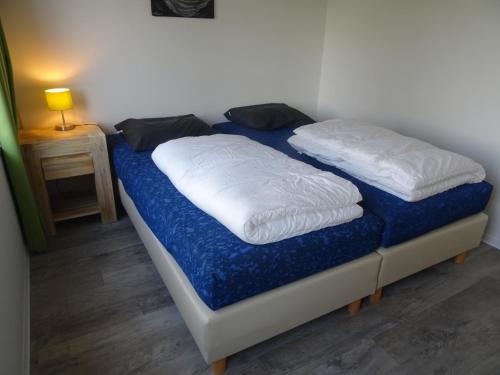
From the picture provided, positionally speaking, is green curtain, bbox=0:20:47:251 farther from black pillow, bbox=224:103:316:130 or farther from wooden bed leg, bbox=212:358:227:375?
black pillow, bbox=224:103:316:130

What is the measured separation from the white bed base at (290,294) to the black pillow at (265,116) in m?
1.28

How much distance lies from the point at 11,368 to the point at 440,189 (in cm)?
198

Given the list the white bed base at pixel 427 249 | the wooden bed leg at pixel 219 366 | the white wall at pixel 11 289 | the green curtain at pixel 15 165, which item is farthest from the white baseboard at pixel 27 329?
the white bed base at pixel 427 249

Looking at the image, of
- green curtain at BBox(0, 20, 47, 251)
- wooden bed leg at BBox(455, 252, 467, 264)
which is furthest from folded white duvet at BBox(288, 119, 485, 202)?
green curtain at BBox(0, 20, 47, 251)

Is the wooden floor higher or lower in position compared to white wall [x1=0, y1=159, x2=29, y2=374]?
lower

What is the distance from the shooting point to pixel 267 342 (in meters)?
1.58

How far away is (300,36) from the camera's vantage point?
10.6 feet

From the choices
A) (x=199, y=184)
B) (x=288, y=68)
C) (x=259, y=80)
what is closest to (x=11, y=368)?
(x=199, y=184)

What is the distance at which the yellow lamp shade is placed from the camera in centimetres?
219

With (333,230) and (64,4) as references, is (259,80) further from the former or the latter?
(333,230)

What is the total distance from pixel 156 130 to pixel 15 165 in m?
0.84

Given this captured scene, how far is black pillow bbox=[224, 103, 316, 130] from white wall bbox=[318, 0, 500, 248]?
1.99 feet

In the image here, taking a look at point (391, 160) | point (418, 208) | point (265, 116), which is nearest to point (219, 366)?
point (418, 208)

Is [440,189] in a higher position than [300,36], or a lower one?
lower
